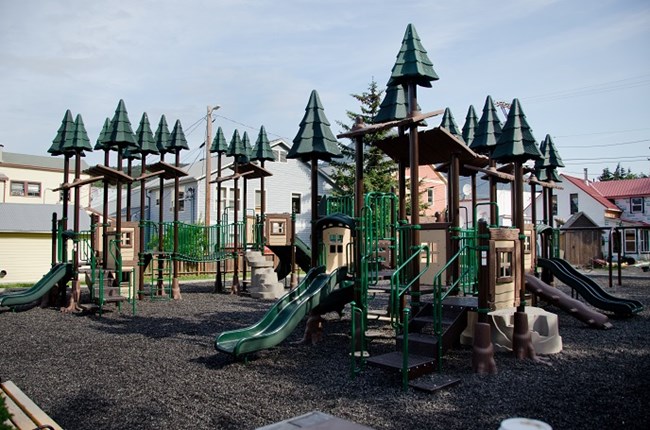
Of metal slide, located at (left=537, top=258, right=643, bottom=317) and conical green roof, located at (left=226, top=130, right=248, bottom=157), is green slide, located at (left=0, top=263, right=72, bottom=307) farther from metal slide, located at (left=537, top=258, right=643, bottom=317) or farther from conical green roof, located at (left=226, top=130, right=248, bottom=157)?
metal slide, located at (left=537, top=258, right=643, bottom=317)

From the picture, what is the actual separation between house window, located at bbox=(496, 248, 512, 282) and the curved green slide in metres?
2.89

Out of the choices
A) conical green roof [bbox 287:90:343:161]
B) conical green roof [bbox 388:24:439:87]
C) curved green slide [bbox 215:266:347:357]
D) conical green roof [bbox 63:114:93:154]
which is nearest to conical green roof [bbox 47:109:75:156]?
conical green roof [bbox 63:114:93:154]

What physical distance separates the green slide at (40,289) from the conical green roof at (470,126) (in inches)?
481

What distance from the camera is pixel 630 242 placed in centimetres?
4056

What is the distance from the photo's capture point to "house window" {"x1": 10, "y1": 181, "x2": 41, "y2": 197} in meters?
37.7

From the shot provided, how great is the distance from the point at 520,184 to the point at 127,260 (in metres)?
11.6

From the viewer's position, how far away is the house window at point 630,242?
40.4 metres

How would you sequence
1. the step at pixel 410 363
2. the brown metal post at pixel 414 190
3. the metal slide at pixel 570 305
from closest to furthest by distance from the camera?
the step at pixel 410 363 → the brown metal post at pixel 414 190 → the metal slide at pixel 570 305

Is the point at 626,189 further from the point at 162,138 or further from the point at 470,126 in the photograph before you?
the point at 162,138

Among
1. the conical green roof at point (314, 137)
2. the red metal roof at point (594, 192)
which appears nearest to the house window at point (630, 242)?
the red metal roof at point (594, 192)

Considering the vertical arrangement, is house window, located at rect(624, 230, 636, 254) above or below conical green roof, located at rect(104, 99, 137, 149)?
below

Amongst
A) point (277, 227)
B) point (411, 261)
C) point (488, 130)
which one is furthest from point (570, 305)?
point (277, 227)

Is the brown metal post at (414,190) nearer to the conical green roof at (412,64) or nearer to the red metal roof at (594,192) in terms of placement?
the conical green roof at (412,64)

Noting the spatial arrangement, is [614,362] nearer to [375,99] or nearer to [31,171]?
[375,99]
